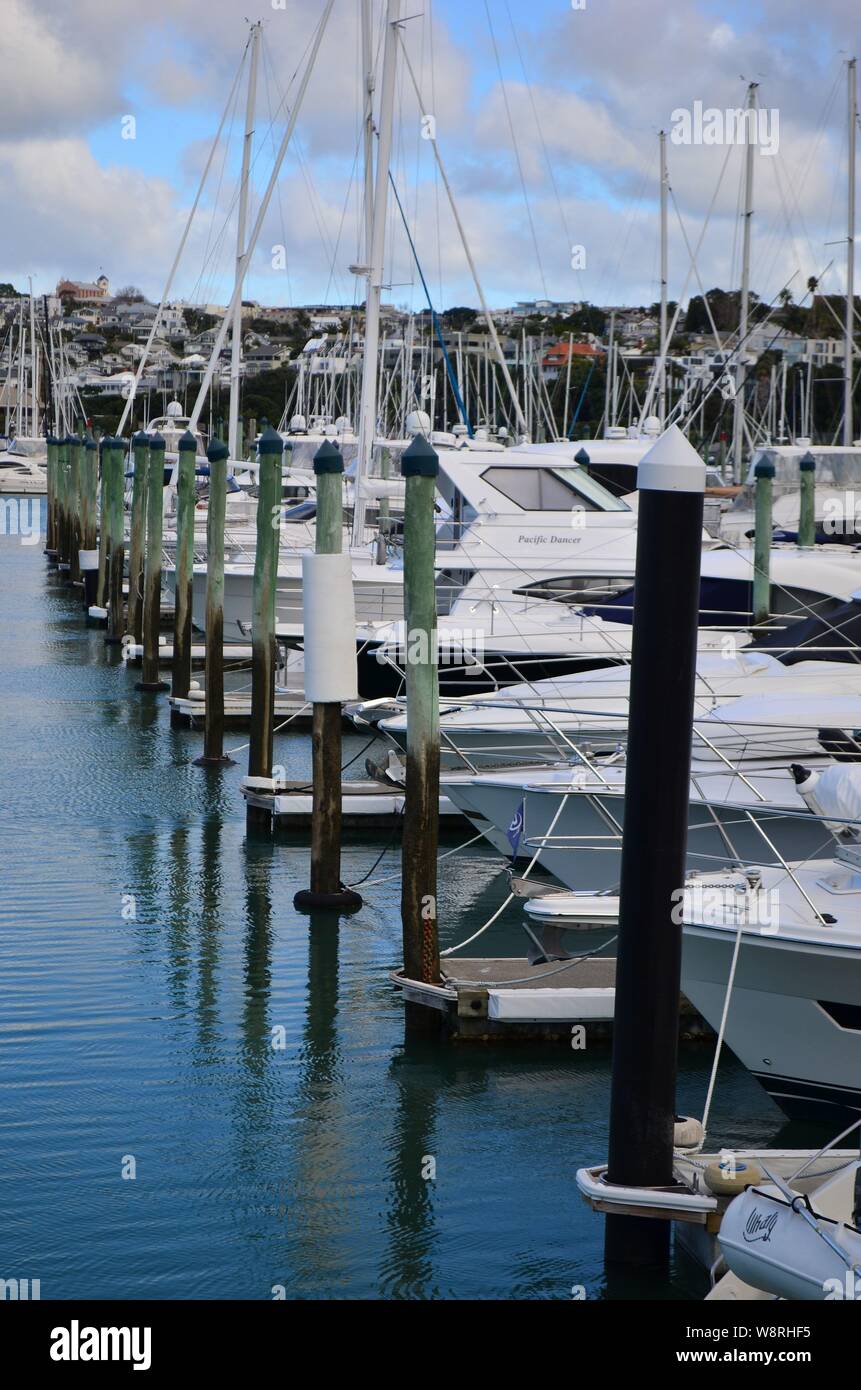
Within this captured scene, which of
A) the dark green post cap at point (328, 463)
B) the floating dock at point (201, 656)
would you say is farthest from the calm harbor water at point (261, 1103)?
the floating dock at point (201, 656)

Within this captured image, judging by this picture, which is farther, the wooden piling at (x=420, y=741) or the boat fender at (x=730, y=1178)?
the wooden piling at (x=420, y=741)

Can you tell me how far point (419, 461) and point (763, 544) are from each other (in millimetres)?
9767

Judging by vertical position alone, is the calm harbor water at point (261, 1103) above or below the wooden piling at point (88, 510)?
below

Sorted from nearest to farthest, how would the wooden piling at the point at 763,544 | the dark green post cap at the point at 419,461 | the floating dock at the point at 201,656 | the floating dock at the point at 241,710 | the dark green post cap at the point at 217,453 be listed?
the dark green post cap at the point at 419,461 < the wooden piling at the point at 763,544 < the dark green post cap at the point at 217,453 < the floating dock at the point at 241,710 < the floating dock at the point at 201,656

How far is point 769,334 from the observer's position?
95688 millimetres

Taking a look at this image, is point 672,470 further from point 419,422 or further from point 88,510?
point 88,510

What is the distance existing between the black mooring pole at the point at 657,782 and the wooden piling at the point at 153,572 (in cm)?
1806

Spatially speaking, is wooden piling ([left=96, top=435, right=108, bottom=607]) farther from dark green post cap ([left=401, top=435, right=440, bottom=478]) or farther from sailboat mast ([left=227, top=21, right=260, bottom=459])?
dark green post cap ([left=401, top=435, right=440, bottom=478])

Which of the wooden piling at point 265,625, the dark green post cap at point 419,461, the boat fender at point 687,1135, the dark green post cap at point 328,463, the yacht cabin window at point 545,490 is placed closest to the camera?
the boat fender at point 687,1135

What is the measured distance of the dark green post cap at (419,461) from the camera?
1052cm

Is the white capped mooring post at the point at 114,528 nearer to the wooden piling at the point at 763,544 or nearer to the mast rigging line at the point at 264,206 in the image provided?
the mast rigging line at the point at 264,206
